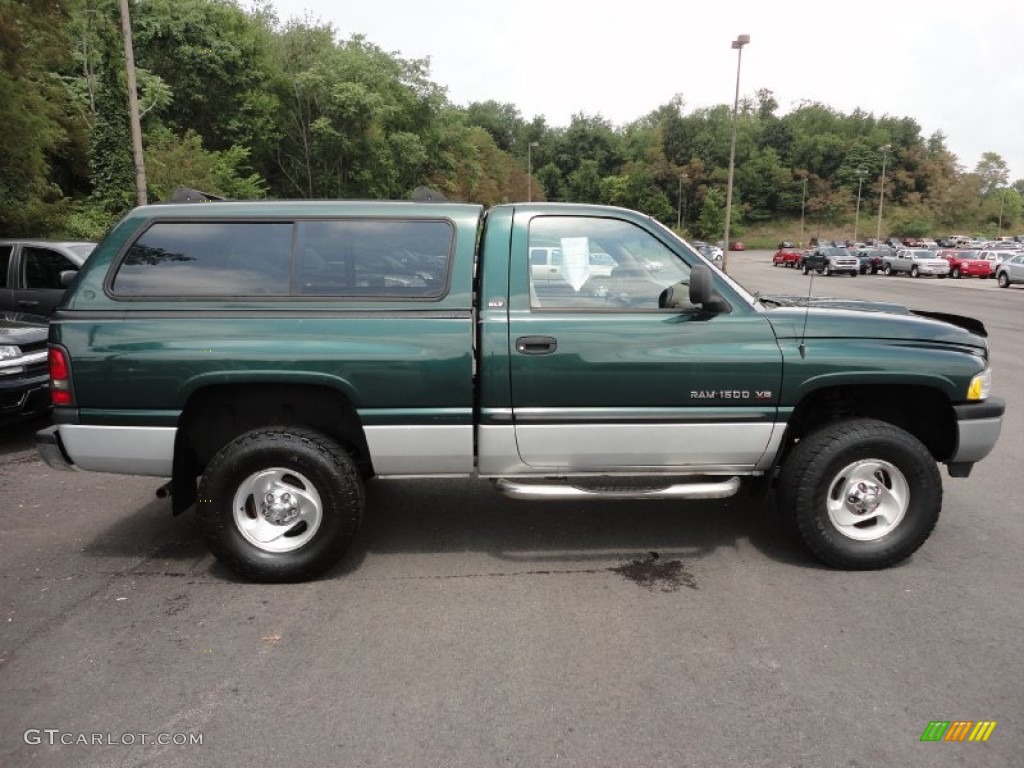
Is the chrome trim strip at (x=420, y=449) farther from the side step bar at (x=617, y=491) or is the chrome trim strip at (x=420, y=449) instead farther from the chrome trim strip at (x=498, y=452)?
the side step bar at (x=617, y=491)

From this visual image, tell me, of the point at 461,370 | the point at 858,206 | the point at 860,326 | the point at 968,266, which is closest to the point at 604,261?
the point at 461,370

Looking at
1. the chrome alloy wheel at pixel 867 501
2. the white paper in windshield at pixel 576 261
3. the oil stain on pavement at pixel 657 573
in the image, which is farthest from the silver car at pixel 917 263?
the white paper in windshield at pixel 576 261

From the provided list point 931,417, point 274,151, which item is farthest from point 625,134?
point 931,417

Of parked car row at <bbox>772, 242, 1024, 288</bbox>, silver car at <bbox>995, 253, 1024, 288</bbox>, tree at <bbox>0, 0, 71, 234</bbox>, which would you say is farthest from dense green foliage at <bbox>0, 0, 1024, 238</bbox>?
silver car at <bbox>995, 253, 1024, 288</bbox>

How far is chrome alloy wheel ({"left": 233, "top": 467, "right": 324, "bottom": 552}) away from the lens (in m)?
3.92

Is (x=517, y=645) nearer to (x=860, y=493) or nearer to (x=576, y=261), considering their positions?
(x=576, y=261)

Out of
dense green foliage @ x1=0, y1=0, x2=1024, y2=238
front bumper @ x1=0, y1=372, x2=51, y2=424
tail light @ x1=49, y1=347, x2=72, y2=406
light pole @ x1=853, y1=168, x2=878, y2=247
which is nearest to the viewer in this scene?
tail light @ x1=49, y1=347, x2=72, y2=406

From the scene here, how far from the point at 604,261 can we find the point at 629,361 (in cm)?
60

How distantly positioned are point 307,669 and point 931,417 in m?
3.63

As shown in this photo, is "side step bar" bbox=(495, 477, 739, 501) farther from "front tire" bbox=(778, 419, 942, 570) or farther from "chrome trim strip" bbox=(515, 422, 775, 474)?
"front tire" bbox=(778, 419, 942, 570)

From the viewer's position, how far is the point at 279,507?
3953 millimetres

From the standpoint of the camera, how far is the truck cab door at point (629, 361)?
3.80m

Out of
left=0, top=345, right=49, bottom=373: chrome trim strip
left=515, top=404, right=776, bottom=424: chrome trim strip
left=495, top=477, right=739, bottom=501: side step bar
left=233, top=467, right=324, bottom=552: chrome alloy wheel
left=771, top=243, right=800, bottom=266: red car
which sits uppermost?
left=771, top=243, right=800, bottom=266: red car

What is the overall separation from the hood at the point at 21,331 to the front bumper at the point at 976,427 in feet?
24.0
